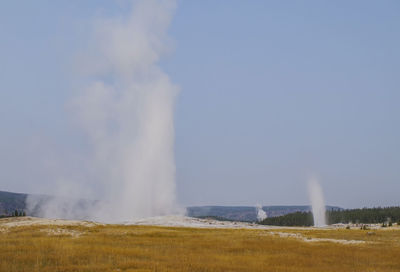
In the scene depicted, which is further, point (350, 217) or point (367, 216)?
point (350, 217)

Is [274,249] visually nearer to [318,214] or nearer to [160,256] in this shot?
[160,256]

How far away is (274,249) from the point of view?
24.9 metres

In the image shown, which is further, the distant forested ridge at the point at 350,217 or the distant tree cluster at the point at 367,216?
the distant forested ridge at the point at 350,217

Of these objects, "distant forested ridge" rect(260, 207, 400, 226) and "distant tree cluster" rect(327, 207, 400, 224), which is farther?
"distant forested ridge" rect(260, 207, 400, 226)

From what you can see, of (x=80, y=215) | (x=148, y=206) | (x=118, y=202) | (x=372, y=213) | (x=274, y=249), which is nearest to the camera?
(x=274, y=249)

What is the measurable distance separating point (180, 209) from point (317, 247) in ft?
279

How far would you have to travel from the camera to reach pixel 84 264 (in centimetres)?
1683

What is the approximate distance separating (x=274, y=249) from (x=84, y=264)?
12.9 metres

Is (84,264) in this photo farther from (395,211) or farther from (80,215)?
(80,215)

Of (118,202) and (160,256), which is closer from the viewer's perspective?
(160,256)

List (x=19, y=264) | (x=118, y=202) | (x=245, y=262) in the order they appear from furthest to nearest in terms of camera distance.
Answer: (x=118, y=202) → (x=245, y=262) → (x=19, y=264)

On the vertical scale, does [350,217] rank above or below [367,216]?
below

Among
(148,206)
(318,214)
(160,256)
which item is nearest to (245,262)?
(160,256)

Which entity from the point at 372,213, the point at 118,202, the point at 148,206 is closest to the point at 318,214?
the point at 372,213
